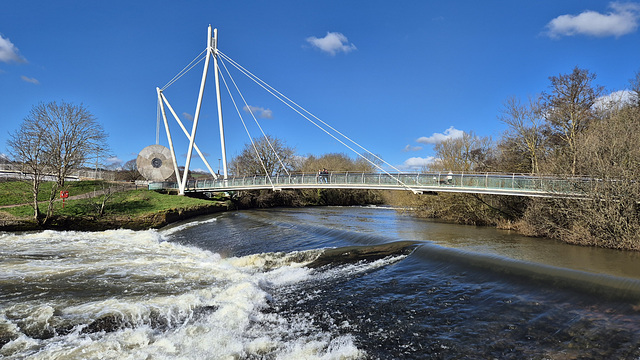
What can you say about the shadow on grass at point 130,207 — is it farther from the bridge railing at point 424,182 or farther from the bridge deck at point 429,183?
the bridge railing at point 424,182

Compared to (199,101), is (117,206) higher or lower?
lower

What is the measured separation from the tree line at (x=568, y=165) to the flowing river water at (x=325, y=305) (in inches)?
59.0

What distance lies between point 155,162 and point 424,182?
30.3 metres

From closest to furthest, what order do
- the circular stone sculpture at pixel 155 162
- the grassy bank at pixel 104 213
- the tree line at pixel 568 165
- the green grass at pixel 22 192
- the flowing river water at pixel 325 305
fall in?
the flowing river water at pixel 325 305 < the tree line at pixel 568 165 < the grassy bank at pixel 104 213 < the green grass at pixel 22 192 < the circular stone sculpture at pixel 155 162

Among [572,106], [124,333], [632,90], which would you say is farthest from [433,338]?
[632,90]

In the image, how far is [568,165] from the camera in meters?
15.2

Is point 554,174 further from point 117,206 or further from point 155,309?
point 117,206

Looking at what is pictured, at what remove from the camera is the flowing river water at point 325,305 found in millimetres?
5027

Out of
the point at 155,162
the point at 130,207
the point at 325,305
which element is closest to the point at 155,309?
the point at 325,305

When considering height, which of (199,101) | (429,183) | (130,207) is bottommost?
(130,207)

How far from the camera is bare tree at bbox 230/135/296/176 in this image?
46.4m

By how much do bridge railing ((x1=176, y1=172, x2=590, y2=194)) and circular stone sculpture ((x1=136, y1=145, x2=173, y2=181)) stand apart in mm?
3920

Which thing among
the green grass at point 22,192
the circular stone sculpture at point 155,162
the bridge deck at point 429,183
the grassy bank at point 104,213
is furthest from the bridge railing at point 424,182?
the green grass at point 22,192

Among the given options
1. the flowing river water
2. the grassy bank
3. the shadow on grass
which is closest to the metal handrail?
the flowing river water
